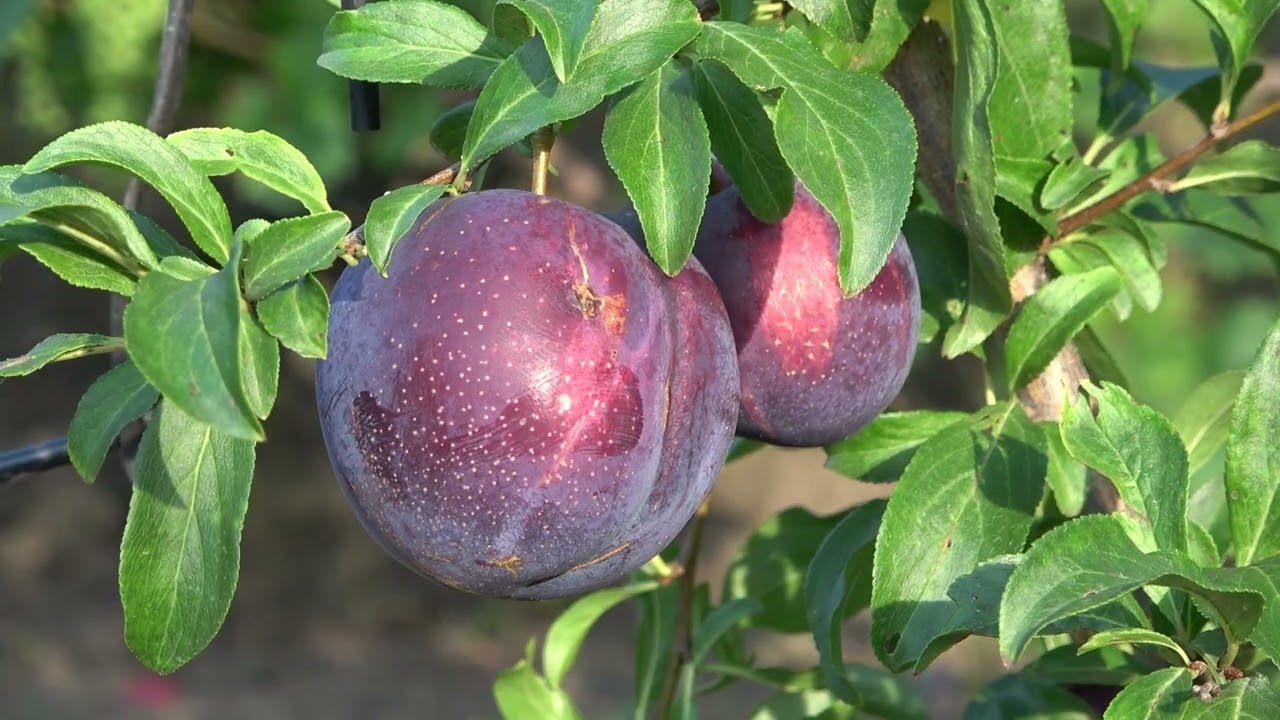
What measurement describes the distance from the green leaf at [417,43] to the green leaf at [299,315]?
0.12 meters

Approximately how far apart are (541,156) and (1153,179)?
14.5 inches

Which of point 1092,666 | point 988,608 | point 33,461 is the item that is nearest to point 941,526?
point 988,608

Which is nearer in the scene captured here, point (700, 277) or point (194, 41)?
point (700, 277)

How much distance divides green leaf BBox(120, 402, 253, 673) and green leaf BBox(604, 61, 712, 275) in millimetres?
175

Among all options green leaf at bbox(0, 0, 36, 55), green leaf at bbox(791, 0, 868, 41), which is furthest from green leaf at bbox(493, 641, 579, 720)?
green leaf at bbox(0, 0, 36, 55)

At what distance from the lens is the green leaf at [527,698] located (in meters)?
0.84

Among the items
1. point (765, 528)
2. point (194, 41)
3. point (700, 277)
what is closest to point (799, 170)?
point (700, 277)

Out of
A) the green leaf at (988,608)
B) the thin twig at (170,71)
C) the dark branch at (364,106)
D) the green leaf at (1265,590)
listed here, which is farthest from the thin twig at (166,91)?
the green leaf at (1265,590)

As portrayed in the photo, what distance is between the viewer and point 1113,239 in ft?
2.47

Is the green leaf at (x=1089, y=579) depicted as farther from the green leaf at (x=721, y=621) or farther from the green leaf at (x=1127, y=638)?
the green leaf at (x=721, y=621)

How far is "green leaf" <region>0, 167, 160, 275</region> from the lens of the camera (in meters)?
0.48

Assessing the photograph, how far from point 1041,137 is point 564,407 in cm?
35

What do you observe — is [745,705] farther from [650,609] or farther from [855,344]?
[855,344]

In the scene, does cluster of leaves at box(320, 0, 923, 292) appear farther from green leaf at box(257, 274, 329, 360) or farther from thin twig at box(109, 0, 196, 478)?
thin twig at box(109, 0, 196, 478)
